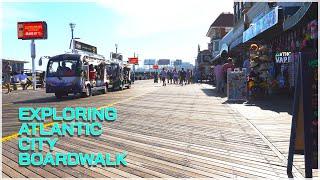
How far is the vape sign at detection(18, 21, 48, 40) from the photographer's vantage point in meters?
46.3

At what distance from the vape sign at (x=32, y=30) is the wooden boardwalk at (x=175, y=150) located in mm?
37143

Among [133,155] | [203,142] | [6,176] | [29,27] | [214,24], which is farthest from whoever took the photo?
[214,24]

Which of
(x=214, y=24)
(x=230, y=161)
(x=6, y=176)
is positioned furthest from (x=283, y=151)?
(x=214, y=24)

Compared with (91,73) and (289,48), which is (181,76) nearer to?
(91,73)

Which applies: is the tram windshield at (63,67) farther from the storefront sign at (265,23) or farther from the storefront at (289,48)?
the storefront at (289,48)

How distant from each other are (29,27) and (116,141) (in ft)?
136

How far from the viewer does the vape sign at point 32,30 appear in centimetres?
4628

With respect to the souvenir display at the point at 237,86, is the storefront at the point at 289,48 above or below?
above

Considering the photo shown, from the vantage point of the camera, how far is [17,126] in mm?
10711

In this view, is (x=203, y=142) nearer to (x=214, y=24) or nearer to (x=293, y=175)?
(x=293, y=175)

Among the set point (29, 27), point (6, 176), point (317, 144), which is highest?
point (29, 27)

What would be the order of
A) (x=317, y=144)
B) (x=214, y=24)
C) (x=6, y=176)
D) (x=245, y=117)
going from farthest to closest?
(x=214, y=24) → (x=245, y=117) → (x=6, y=176) → (x=317, y=144)

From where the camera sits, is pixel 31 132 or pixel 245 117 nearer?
pixel 31 132

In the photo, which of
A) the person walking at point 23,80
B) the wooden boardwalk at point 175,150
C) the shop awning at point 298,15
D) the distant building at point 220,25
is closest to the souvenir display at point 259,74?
the shop awning at point 298,15
